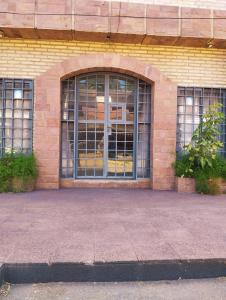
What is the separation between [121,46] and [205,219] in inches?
183

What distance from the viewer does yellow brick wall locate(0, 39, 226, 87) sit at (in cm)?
739

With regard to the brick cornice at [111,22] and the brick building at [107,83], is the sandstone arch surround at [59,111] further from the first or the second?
the brick cornice at [111,22]

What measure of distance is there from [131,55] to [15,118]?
3.18 meters

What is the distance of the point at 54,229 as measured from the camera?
4172 mm

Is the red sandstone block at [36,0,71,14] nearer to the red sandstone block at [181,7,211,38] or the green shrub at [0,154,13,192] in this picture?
the red sandstone block at [181,7,211,38]

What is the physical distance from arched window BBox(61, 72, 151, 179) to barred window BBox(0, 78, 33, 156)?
2.78ft

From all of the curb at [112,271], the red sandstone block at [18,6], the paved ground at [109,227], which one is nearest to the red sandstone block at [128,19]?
the red sandstone block at [18,6]

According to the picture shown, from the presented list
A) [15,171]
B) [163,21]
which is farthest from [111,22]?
[15,171]

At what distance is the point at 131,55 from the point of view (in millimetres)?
7605

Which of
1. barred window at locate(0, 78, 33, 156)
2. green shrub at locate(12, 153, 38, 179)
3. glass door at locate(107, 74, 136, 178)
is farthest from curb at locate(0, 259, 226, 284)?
glass door at locate(107, 74, 136, 178)

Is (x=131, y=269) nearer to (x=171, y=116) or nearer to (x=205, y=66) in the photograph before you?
(x=171, y=116)

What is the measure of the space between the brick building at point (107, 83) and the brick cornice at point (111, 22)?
0.9 inches

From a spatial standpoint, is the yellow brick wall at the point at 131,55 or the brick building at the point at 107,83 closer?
the brick building at the point at 107,83

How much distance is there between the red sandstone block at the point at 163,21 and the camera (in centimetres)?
718
